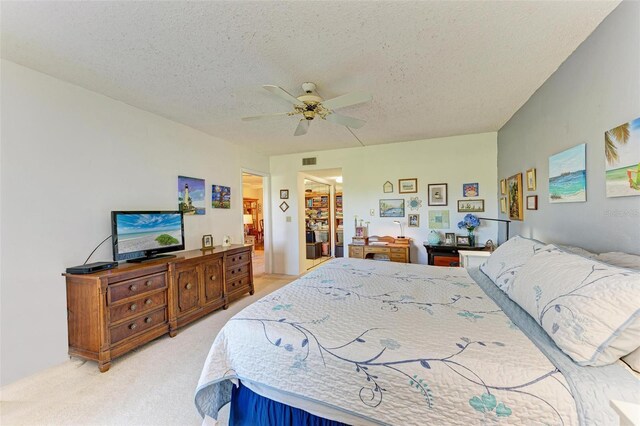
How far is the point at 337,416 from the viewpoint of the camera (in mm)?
1140

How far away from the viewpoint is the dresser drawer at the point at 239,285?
142 inches

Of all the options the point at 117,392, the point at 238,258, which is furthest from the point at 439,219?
the point at 117,392

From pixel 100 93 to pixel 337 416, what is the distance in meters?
3.41

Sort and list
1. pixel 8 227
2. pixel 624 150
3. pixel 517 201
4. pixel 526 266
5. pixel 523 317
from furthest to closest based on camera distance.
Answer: pixel 517 201
pixel 8 227
pixel 526 266
pixel 624 150
pixel 523 317

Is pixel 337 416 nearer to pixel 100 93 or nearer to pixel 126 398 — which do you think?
pixel 126 398

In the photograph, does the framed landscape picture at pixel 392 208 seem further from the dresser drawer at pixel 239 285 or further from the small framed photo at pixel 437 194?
the dresser drawer at pixel 239 285

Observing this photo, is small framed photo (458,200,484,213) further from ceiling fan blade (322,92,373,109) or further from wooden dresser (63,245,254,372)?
wooden dresser (63,245,254,372)

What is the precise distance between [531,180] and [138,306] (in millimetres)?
4168

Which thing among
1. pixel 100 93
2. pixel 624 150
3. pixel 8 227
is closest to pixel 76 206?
pixel 8 227

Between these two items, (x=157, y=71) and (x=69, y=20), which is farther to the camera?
(x=157, y=71)

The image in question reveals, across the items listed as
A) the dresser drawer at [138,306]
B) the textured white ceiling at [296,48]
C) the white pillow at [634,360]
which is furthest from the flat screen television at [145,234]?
the white pillow at [634,360]

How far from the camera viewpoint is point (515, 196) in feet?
10.4

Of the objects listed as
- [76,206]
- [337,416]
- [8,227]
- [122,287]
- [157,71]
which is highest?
[157,71]

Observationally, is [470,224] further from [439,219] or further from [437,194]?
[437,194]
